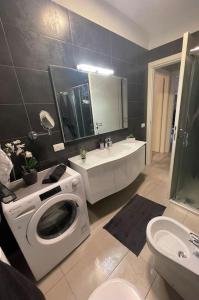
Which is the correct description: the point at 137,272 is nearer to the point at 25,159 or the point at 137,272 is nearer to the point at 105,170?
the point at 105,170

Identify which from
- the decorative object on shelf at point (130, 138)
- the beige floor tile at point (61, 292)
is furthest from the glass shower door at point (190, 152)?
the beige floor tile at point (61, 292)

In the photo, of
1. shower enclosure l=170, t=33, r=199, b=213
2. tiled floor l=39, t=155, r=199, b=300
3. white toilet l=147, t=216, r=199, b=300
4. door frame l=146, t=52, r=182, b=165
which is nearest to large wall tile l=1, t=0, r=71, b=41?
shower enclosure l=170, t=33, r=199, b=213

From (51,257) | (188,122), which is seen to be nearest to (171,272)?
(51,257)

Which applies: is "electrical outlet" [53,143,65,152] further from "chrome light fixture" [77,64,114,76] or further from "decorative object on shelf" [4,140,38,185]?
"chrome light fixture" [77,64,114,76]

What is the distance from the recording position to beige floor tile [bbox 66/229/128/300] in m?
1.11

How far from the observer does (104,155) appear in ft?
6.20

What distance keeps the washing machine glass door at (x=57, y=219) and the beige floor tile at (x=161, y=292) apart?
2.76 feet

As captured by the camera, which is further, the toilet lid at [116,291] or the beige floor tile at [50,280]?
the beige floor tile at [50,280]

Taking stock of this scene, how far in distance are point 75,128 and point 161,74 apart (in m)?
2.58

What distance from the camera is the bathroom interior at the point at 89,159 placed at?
1.03 m

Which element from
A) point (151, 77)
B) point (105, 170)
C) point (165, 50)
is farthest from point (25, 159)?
point (165, 50)

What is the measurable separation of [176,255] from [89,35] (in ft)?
7.86

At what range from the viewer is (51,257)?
3.85ft

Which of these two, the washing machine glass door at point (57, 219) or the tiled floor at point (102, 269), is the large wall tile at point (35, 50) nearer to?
the washing machine glass door at point (57, 219)
